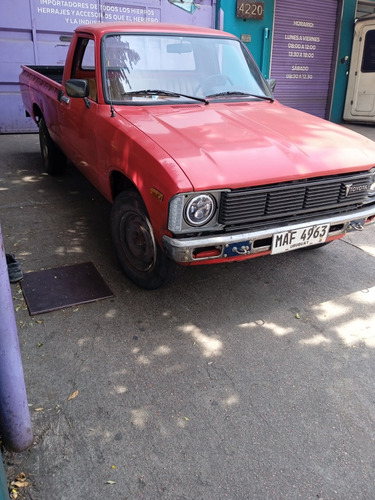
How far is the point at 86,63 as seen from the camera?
15.3ft

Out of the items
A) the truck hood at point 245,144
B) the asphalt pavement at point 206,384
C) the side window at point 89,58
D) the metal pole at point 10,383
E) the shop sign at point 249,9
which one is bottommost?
the asphalt pavement at point 206,384

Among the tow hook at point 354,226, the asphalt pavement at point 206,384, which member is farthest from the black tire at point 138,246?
the tow hook at point 354,226

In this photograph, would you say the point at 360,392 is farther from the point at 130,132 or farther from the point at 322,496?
the point at 130,132

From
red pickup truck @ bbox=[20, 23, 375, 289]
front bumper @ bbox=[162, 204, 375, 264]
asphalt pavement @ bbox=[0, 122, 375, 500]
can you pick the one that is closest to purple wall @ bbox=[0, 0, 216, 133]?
red pickup truck @ bbox=[20, 23, 375, 289]

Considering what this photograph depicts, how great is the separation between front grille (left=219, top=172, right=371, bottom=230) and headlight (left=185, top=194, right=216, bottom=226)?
8 centimetres

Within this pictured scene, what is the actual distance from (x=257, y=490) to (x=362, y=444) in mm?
643

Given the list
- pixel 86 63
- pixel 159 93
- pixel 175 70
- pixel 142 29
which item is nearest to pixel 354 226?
pixel 159 93

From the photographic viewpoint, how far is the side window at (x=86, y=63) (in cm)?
413

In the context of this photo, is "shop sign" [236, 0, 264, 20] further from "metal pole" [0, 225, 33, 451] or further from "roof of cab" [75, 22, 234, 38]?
"metal pole" [0, 225, 33, 451]

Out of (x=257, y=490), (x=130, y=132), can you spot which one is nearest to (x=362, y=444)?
(x=257, y=490)

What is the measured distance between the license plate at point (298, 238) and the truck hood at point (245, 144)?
39 centimetres

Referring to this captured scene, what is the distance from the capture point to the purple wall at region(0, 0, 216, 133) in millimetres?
8461

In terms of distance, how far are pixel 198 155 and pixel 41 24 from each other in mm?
7453

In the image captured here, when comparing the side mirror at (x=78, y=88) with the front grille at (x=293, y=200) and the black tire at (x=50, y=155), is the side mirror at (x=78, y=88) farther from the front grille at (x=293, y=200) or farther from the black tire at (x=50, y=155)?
the black tire at (x=50, y=155)
